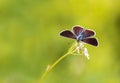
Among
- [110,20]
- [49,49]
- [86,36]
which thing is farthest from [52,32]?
[86,36]

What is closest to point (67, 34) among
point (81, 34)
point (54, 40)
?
point (81, 34)

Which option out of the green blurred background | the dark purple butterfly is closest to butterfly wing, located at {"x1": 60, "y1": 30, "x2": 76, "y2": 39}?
the dark purple butterfly

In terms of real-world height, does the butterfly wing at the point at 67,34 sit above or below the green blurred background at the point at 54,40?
above

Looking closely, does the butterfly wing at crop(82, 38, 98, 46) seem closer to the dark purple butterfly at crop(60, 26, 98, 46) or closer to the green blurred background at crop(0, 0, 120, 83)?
the dark purple butterfly at crop(60, 26, 98, 46)

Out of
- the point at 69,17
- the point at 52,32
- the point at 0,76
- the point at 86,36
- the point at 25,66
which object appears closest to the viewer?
the point at 86,36

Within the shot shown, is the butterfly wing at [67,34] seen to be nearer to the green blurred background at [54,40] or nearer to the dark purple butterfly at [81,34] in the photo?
the dark purple butterfly at [81,34]

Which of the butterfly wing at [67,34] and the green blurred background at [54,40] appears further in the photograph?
the green blurred background at [54,40]

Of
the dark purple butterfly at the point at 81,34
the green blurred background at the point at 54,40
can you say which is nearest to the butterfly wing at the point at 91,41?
the dark purple butterfly at the point at 81,34

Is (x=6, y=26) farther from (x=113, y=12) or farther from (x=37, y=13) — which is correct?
(x=113, y=12)

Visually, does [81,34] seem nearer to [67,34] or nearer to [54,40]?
[67,34]
